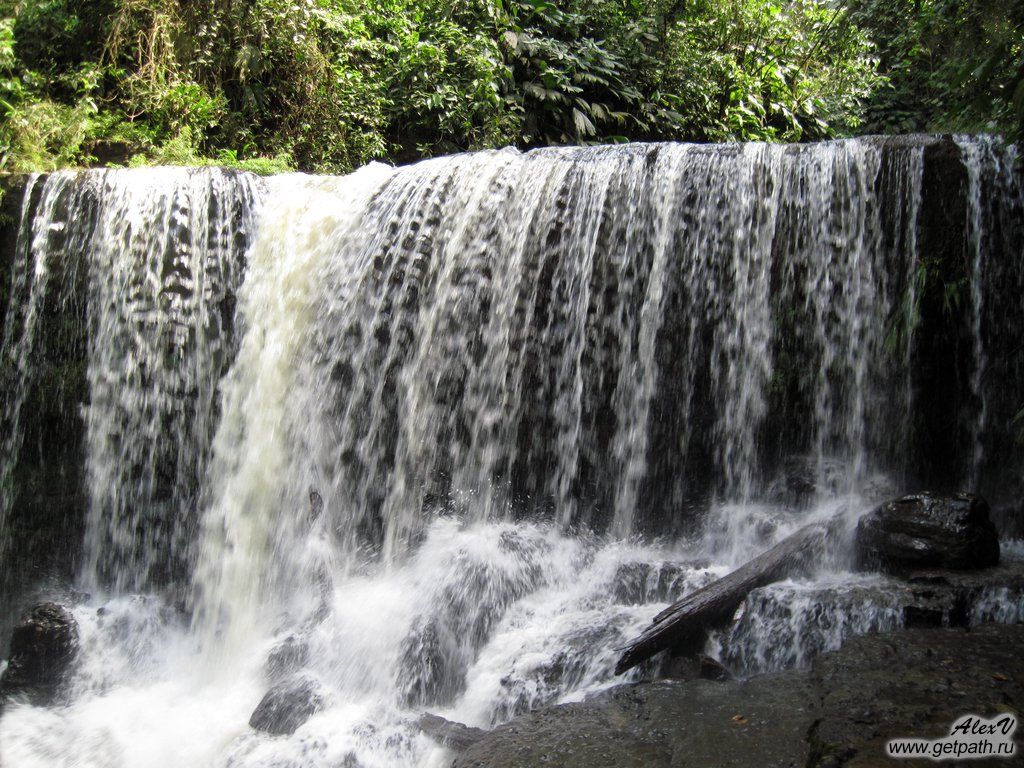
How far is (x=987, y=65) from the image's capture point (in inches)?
148

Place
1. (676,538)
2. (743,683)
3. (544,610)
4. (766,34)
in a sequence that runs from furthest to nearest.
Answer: (766,34) < (676,538) < (544,610) < (743,683)

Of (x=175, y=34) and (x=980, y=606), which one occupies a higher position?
(x=175, y=34)

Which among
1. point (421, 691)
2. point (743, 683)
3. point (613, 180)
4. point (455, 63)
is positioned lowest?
point (421, 691)

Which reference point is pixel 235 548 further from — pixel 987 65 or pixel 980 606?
pixel 987 65

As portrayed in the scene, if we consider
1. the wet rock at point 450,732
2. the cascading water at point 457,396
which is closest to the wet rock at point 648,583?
the cascading water at point 457,396

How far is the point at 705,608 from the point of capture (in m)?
4.14

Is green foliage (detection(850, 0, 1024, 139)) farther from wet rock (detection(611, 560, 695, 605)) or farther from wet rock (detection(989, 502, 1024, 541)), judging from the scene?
wet rock (detection(611, 560, 695, 605))

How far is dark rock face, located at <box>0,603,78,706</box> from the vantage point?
5125mm

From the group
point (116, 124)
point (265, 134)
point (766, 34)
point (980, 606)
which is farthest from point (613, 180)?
point (766, 34)

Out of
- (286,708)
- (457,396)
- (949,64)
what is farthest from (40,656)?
(949,64)

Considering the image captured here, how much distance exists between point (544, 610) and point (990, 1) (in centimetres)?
447

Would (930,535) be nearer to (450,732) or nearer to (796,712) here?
(796,712)

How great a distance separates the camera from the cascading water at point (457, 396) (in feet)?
16.5

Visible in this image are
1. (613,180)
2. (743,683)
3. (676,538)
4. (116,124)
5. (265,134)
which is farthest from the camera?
(265,134)
